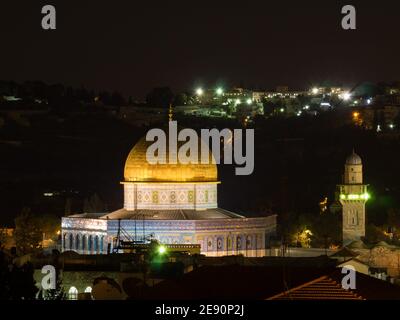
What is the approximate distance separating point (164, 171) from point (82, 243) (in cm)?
387

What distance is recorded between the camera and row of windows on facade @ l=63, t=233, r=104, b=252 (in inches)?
2955

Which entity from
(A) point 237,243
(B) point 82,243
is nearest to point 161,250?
(A) point 237,243

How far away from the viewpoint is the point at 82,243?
7594cm

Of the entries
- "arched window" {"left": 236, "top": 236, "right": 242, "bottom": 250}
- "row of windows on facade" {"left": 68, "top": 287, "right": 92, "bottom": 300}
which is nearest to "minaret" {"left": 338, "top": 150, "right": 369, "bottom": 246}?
"arched window" {"left": 236, "top": 236, "right": 242, "bottom": 250}

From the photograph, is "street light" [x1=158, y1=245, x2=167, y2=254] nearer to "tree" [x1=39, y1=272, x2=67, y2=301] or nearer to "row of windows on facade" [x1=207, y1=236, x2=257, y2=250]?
"tree" [x1=39, y1=272, x2=67, y2=301]

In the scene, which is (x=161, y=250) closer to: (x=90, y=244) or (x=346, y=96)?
(x=90, y=244)

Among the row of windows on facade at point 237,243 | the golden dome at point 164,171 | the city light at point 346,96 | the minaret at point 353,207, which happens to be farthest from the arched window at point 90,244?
the city light at point 346,96

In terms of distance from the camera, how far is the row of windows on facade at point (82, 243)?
75.1 m

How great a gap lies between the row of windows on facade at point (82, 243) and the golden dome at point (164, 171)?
2930 millimetres

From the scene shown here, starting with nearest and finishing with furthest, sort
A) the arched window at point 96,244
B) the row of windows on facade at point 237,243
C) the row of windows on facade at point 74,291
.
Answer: the row of windows on facade at point 74,291 < the row of windows on facade at point 237,243 < the arched window at point 96,244

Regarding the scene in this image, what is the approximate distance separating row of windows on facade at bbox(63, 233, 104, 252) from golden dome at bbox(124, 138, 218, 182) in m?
2.93

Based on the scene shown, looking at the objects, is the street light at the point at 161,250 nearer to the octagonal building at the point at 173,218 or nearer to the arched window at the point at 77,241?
the octagonal building at the point at 173,218

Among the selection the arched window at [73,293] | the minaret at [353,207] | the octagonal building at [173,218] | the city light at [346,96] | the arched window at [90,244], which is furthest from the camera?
the city light at [346,96]
